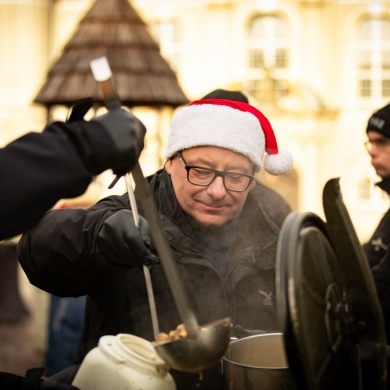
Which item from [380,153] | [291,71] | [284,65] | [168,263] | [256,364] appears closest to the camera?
[168,263]

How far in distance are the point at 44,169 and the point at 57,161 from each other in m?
0.04

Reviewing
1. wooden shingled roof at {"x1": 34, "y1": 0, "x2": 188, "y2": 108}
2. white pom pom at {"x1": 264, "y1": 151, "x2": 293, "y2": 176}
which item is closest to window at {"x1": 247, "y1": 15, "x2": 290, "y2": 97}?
wooden shingled roof at {"x1": 34, "y1": 0, "x2": 188, "y2": 108}

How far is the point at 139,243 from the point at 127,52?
209 inches

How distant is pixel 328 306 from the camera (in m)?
1.99

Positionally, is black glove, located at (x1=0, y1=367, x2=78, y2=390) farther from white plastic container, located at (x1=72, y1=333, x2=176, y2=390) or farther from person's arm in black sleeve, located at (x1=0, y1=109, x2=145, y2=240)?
person's arm in black sleeve, located at (x1=0, y1=109, x2=145, y2=240)

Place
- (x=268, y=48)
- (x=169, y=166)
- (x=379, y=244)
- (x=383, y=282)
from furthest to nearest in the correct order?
(x=268, y=48)
(x=379, y=244)
(x=169, y=166)
(x=383, y=282)

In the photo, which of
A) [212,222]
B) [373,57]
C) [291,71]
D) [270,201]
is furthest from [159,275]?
[373,57]

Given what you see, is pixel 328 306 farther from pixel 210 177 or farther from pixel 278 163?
pixel 278 163

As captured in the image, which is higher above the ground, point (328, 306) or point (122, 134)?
point (122, 134)

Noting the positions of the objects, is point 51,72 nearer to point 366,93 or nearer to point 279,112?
point 279,112

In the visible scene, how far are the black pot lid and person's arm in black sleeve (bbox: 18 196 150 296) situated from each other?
1.62ft

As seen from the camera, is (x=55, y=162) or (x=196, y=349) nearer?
(x=55, y=162)

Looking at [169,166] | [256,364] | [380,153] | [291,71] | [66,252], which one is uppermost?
[291,71]

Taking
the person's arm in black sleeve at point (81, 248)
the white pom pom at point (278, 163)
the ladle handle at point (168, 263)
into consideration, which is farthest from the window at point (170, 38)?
the ladle handle at point (168, 263)
